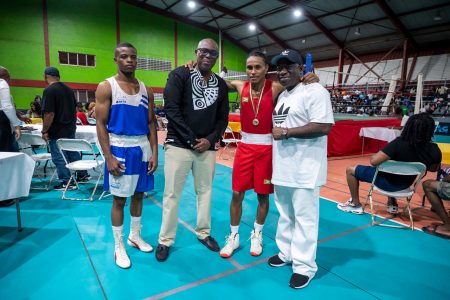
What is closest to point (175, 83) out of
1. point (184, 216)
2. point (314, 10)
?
point (184, 216)

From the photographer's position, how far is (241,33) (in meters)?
19.1

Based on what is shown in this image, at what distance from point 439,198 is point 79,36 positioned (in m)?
16.7

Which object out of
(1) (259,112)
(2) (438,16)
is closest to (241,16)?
(2) (438,16)

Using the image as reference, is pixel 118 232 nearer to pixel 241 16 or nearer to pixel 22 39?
pixel 22 39

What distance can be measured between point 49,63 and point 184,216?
47.7 ft

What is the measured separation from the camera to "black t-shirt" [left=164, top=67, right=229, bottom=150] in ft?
7.24

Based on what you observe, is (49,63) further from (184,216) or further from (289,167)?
(289,167)

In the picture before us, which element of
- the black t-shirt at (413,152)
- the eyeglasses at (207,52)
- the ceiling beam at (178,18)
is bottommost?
the black t-shirt at (413,152)

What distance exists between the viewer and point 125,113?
2102 mm

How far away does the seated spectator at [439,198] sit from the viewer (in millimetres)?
2875

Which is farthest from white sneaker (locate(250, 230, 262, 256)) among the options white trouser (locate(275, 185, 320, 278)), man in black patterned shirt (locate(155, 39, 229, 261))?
man in black patterned shirt (locate(155, 39, 229, 261))

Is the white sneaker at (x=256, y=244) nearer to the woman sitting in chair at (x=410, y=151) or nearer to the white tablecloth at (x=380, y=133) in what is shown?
the woman sitting in chair at (x=410, y=151)

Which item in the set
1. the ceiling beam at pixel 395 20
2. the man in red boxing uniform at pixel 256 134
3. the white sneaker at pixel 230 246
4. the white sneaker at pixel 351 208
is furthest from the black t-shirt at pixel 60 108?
the ceiling beam at pixel 395 20

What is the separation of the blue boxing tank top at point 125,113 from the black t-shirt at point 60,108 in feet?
7.54
